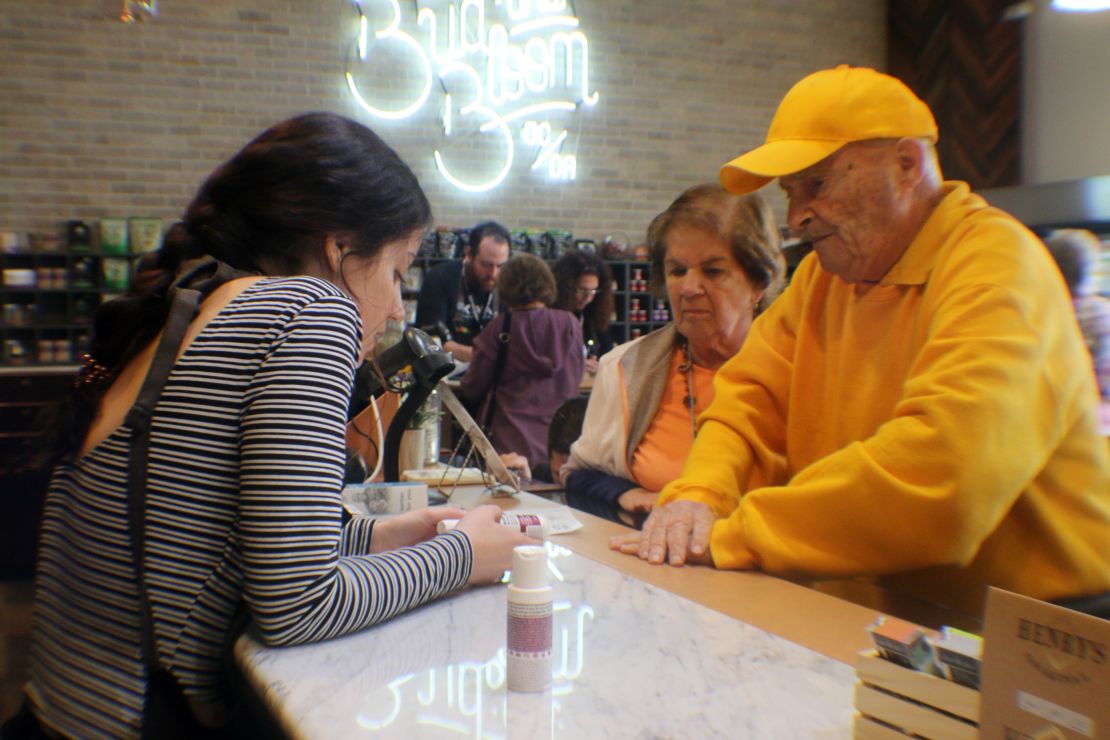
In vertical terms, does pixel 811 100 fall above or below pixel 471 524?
above

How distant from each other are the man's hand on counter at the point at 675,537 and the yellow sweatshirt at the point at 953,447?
0.04m

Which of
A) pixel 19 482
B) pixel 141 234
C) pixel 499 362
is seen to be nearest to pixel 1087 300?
pixel 499 362

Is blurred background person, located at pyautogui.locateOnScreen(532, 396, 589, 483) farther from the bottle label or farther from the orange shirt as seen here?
the bottle label

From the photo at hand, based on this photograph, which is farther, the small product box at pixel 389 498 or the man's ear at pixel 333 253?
the small product box at pixel 389 498

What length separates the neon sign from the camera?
28.9 feet

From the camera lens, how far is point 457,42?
9055 mm

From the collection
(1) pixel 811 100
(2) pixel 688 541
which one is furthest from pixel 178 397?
(1) pixel 811 100

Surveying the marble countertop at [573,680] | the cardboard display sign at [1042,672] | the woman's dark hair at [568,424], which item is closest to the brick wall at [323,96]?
the woman's dark hair at [568,424]

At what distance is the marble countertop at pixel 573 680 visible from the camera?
0.99 m

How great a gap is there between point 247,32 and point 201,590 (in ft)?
27.0

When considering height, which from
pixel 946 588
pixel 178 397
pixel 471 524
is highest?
pixel 178 397

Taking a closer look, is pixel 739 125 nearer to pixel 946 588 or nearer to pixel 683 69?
pixel 683 69

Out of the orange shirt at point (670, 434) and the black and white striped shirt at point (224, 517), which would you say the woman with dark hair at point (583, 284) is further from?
the black and white striped shirt at point (224, 517)

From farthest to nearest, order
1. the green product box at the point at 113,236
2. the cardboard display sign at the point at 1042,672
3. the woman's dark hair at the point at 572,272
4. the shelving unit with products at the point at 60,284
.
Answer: the green product box at the point at 113,236
the shelving unit with products at the point at 60,284
the woman's dark hair at the point at 572,272
the cardboard display sign at the point at 1042,672
